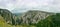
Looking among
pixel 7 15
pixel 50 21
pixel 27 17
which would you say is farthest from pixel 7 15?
pixel 50 21

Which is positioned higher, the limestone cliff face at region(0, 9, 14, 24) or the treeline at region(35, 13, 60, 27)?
the limestone cliff face at region(0, 9, 14, 24)

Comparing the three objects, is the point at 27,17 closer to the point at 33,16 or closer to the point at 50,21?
the point at 33,16

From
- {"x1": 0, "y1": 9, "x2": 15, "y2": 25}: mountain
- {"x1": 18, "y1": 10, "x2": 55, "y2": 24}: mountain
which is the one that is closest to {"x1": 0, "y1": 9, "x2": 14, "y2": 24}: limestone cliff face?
{"x1": 0, "y1": 9, "x2": 15, "y2": 25}: mountain

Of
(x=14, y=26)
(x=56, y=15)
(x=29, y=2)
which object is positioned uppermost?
(x=29, y=2)

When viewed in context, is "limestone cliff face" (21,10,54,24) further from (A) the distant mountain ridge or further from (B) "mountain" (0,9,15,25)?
(B) "mountain" (0,9,15,25)

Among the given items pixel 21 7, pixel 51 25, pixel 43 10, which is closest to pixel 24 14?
pixel 21 7

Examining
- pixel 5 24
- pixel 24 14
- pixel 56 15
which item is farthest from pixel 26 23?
pixel 56 15

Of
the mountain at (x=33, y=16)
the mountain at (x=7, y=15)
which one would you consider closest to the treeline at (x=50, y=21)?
the mountain at (x=33, y=16)

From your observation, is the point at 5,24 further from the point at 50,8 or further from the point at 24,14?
the point at 50,8

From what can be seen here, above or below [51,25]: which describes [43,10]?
above
